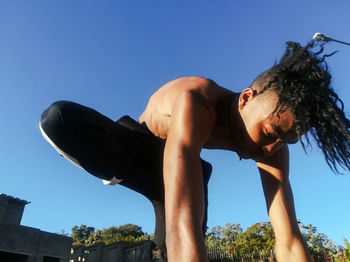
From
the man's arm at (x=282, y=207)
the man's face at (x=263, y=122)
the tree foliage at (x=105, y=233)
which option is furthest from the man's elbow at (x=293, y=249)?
the tree foliage at (x=105, y=233)

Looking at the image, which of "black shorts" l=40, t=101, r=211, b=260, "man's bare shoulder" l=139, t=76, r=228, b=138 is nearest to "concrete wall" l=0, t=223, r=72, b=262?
"black shorts" l=40, t=101, r=211, b=260

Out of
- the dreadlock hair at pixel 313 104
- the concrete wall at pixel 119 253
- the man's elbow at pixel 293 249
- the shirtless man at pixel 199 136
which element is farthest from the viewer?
the concrete wall at pixel 119 253

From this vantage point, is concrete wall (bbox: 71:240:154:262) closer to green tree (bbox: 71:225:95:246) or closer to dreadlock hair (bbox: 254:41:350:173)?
dreadlock hair (bbox: 254:41:350:173)

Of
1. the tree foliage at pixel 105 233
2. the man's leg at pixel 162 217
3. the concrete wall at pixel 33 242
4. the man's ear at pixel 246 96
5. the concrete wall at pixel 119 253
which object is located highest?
the tree foliage at pixel 105 233

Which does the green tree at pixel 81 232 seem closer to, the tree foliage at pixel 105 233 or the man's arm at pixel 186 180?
the tree foliage at pixel 105 233

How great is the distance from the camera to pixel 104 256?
13.2m

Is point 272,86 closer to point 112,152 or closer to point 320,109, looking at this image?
point 320,109

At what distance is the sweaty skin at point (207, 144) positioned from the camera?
1033 millimetres

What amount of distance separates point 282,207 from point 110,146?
120cm

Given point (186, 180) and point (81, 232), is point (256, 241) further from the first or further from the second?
point (81, 232)

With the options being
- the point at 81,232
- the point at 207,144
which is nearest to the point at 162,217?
the point at 207,144

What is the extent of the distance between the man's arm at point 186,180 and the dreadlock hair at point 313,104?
404 mm

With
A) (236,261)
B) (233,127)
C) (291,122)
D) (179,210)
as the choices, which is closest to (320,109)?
(291,122)

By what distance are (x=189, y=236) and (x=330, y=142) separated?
3.07 feet
